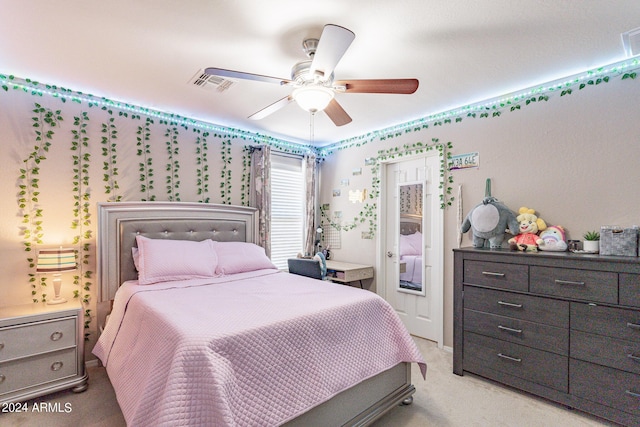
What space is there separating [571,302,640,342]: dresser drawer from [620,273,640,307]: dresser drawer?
0.06 metres

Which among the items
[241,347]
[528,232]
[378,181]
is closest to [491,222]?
[528,232]

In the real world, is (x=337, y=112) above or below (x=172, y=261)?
above

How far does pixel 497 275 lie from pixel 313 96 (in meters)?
2.00

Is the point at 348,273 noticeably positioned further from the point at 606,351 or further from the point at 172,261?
the point at 606,351

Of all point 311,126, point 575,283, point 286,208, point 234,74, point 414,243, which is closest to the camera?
point 234,74

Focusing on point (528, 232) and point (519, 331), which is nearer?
point (519, 331)

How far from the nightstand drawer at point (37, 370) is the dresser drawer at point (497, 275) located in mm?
3226

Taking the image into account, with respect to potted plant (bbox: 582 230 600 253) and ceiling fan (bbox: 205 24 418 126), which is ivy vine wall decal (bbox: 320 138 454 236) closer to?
potted plant (bbox: 582 230 600 253)

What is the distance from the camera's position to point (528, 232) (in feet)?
8.54

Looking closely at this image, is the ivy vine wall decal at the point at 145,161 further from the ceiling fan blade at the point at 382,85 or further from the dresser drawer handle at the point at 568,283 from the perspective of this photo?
the dresser drawer handle at the point at 568,283

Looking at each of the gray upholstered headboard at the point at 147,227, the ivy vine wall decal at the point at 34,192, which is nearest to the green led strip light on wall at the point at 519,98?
the gray upholstered headboard at the point at 147,227

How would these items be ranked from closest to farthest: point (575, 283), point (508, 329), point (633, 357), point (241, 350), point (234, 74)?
point (241, 350) < point (234, 74) < point (633, 357) < point (575, 283) < point (508, 329)

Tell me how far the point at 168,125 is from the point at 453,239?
10.7 ft

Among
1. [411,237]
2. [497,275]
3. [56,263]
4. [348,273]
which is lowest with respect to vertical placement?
[348,273]
